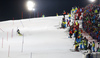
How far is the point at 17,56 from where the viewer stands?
945 centimetres

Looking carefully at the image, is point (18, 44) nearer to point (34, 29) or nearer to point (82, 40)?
point (82, 40)

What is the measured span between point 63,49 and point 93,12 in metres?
4.56

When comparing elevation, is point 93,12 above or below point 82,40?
above

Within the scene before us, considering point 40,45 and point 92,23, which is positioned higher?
point 92,23

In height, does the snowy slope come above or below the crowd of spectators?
below

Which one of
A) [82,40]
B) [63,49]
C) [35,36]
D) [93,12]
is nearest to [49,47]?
[63,49]

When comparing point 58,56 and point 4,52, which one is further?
point 4,52

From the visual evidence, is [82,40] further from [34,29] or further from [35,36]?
[34,29]

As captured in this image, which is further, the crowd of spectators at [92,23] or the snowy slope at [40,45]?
the crowd of spectators at [92,23]

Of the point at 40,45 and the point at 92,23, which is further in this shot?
the point at 92,23

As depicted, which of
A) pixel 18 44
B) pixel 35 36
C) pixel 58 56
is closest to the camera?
pixel 58 56

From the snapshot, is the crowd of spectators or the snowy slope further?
the crowd of spectators

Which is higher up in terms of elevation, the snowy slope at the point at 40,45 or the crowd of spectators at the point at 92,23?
the crowd of spectators at the point at 92,23

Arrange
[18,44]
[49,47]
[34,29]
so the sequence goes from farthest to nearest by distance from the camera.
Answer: [34,29] → [18,44] → [49,47]
